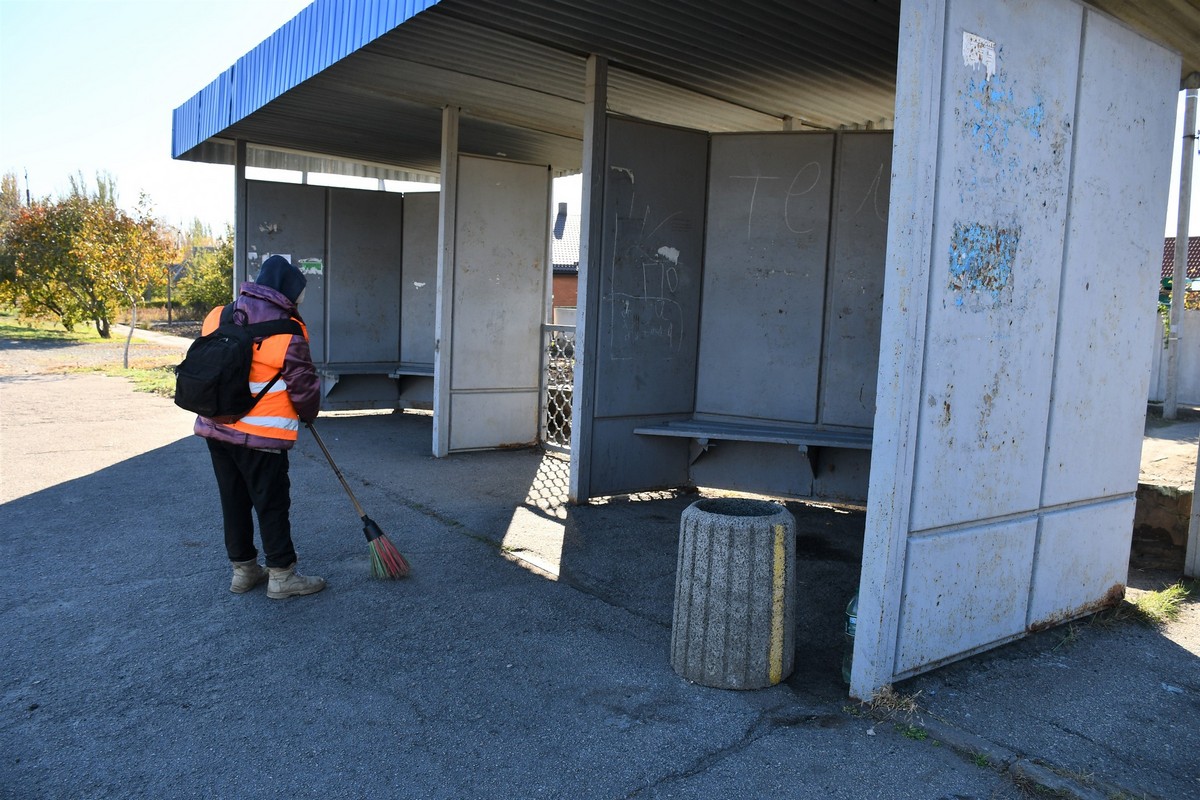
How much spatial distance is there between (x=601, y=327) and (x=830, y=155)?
2386 mm

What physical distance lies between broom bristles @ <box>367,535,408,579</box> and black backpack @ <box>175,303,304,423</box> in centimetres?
118

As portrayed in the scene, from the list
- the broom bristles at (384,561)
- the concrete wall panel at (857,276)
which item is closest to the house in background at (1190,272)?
the concrete wall panel at (857,276)

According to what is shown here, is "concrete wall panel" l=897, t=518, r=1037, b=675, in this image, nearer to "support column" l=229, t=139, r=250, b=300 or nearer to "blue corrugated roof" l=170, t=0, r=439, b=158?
"blue corrugated roof" l=170, t=0, r=439, b=158

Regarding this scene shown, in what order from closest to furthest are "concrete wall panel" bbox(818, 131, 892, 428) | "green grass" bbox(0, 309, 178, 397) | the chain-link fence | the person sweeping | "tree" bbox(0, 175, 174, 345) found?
1. the person sweeping
2. "concrete wall panel" bbox(818, 131, 892, 428)
3. the chain-link fence
4. "green grass" bbox(0, 309, 178, 397)
5. "tree" bbox(0, 175, 174, 345)

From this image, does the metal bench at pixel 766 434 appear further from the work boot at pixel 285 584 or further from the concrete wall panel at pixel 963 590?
the work boot at pixel 285 584

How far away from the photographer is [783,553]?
393 cm

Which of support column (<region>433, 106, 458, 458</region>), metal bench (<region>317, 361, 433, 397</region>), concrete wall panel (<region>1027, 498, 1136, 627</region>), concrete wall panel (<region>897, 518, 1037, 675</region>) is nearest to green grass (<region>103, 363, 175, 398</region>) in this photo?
metal bench (<region>317, 361, 433, 397</region>)

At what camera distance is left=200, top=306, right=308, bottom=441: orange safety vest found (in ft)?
15.3

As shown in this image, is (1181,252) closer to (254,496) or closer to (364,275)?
(364,275)

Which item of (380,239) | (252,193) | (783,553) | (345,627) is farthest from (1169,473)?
(252,193)

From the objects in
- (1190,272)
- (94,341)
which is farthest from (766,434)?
(1190,272)

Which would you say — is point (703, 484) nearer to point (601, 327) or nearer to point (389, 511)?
point (601, 327)

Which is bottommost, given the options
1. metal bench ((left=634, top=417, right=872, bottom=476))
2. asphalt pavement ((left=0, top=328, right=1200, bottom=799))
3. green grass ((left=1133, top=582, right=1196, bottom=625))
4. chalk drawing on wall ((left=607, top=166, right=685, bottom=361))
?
asphalt pavement ((left=0, top=328, right=1200, bottom=799))

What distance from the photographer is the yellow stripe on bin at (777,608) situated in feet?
12.8
